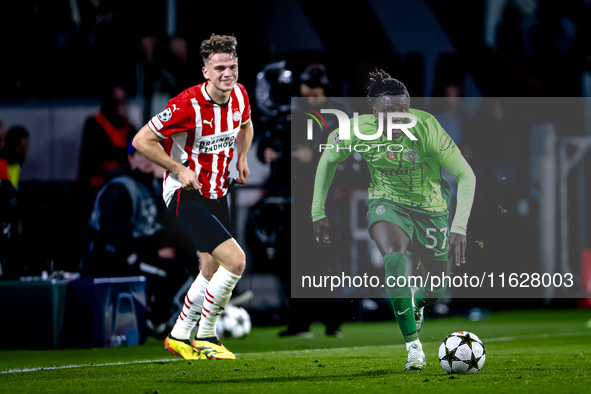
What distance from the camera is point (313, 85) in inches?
301

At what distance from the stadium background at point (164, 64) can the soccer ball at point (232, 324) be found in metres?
1.47

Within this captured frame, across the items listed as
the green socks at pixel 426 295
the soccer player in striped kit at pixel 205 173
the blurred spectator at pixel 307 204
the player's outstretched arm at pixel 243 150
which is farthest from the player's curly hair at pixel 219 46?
the green socks at pixel 426 295

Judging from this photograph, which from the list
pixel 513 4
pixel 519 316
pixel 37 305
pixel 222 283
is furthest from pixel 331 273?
pixel 513 4

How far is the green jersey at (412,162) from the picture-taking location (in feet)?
17.7

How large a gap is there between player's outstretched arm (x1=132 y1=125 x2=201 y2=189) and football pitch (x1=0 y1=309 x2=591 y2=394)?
1195 millimetres

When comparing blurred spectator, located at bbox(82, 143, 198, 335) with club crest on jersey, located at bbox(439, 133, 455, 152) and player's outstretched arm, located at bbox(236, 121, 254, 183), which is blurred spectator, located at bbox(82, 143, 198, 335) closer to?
player's outstretched arm, located at bbox(236, 121, 254, 183)

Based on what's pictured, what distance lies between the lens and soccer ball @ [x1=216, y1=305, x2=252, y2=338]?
303 inches

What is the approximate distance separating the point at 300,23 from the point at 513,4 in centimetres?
329

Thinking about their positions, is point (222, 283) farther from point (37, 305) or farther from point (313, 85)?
point (313, 85)

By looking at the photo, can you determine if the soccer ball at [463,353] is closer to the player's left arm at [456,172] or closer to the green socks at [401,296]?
the green socks at [401,296]

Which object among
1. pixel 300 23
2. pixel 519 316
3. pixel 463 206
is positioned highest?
pixel 300 23

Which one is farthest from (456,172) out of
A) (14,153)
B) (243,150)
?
(14,153)

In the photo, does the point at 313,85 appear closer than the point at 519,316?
Yes

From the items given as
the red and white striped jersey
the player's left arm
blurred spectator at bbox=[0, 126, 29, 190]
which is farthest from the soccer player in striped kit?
blurred spectator at bbox=[0, 126, 29, 190]
